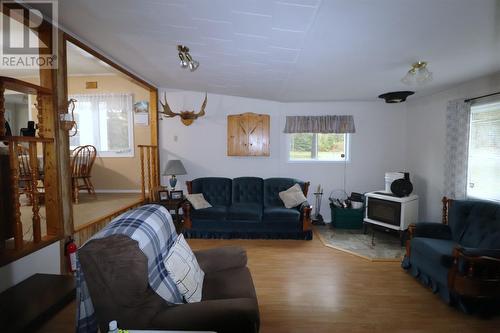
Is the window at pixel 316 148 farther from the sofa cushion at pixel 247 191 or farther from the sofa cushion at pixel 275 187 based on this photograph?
the sofa cushion at pixel 247 191

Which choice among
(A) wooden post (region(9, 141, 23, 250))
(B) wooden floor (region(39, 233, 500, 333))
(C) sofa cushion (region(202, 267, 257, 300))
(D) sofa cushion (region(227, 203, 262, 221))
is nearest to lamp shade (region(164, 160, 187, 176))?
(D) sofa cushion (region(227, 203, 262, 221))

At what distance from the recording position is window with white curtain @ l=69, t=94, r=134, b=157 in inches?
212

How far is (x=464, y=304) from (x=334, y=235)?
2.07 m

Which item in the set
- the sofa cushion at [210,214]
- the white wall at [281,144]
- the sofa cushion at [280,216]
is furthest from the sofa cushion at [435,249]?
the sofa cushion at [210,214]

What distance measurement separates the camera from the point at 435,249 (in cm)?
256

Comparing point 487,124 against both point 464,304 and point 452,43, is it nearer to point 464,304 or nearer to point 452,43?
point 452,43

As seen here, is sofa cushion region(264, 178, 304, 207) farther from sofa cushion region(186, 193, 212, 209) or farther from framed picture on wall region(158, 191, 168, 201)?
framed picture on wall region(158, 191, 168, 201)

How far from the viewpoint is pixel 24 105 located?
5.95 m

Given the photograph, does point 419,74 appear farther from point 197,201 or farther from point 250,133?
point 197,201

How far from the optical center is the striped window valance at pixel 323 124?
483 cm

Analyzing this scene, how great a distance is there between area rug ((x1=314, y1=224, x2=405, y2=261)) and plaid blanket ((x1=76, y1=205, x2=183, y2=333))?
2.82 m

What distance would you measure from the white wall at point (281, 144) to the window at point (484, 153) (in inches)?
64.0

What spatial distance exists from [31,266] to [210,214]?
233 centimetres

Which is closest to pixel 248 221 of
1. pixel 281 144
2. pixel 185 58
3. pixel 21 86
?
pixel 281 144
